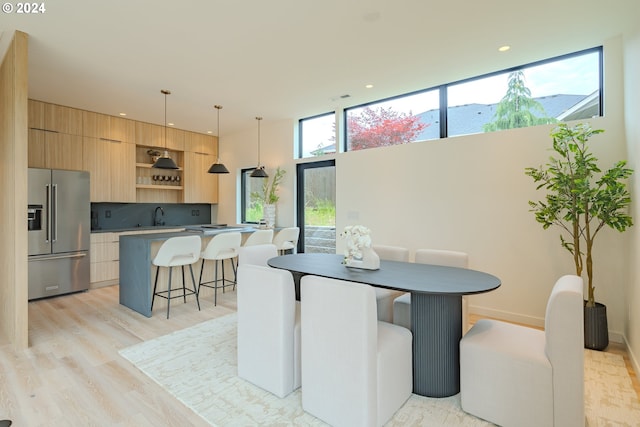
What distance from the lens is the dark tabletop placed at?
2039 mm

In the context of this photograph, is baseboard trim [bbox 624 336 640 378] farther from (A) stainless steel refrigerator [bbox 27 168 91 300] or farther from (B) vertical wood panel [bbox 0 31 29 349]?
(A) stainless steel refrigerator [bbox 27 168 91 300]

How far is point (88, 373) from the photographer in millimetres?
2559

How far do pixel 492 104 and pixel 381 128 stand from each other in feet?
5.04

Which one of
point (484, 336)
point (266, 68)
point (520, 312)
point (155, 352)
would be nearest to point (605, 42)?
point (520, 312)

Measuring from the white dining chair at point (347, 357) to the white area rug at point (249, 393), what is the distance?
149 mm

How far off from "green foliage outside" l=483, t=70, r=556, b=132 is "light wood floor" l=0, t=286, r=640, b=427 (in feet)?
7.78

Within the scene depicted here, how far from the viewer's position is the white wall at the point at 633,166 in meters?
2.60

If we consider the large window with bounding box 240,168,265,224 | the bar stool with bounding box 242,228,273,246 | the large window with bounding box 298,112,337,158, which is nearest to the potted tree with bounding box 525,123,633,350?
the large window with bounding box 298,112,337,158

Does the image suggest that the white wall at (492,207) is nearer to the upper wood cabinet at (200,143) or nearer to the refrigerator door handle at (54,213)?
the upper wood cabinet at (200,143)

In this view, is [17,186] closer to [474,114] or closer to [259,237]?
[259,237]

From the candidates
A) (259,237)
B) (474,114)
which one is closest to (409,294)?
(259,237)

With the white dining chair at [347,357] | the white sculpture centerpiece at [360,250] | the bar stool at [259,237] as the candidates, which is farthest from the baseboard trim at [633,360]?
the bar stool at [259,237]

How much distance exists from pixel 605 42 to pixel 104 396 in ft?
17.4

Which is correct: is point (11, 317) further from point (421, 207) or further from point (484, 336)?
point (421, 207)
